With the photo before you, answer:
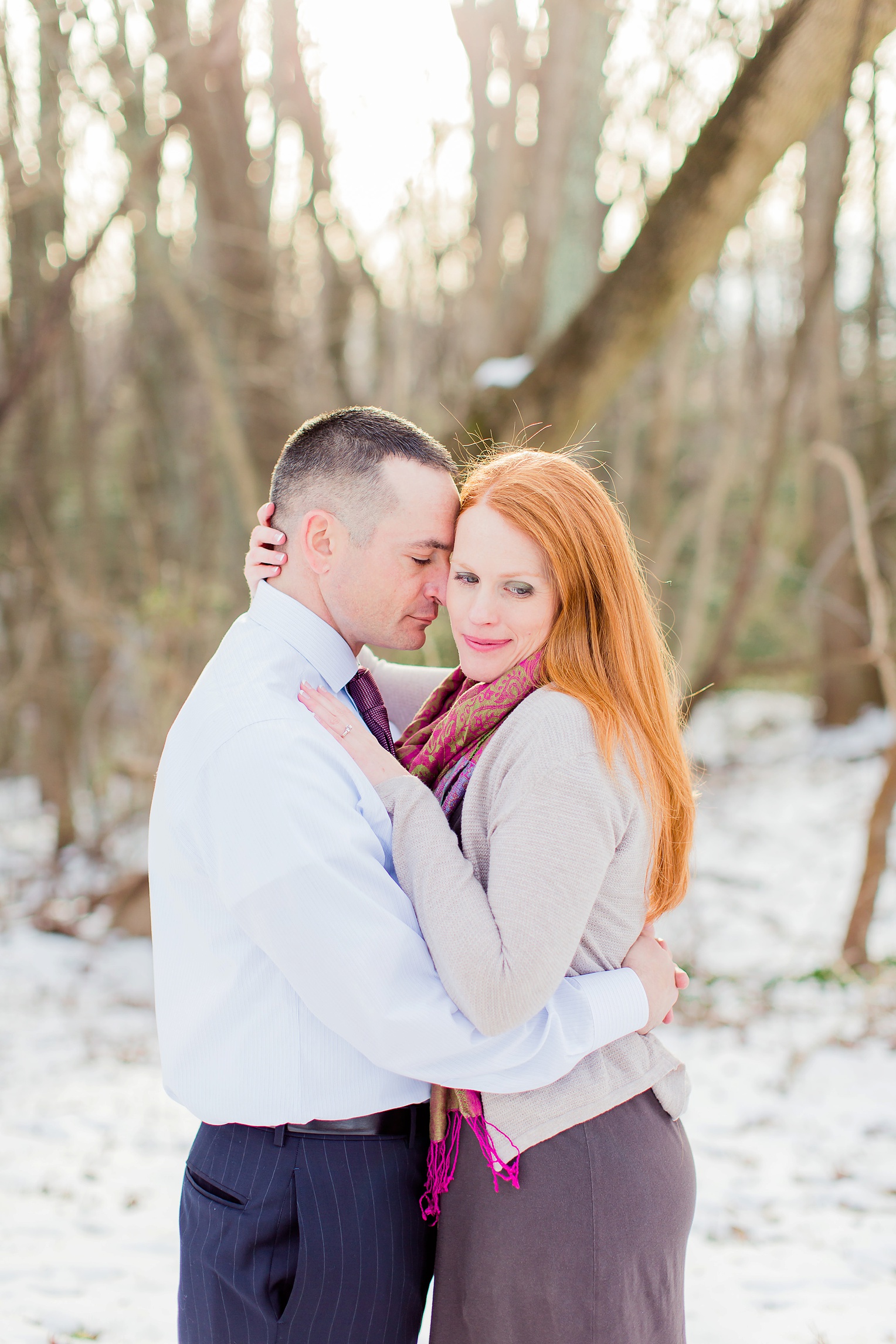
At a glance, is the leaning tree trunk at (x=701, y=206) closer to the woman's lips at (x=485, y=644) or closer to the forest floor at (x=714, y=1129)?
the woman's lips at (x=485, y=644)

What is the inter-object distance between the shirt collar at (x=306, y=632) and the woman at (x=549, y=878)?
0.11m

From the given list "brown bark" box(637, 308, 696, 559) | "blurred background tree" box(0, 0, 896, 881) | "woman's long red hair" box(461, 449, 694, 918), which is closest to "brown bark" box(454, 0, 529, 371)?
"blurred background tree" box(0, 0, 896, 881)

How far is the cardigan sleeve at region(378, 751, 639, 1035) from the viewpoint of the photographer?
142 centimetres

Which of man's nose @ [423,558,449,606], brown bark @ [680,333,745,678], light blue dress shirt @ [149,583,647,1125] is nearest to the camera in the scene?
light blue dress shirt @ [149,583,647,1125]

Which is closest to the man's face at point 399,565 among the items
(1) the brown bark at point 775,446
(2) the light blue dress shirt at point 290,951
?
(2) the light blue dress shirt at point 290,951

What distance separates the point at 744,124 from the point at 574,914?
265cm

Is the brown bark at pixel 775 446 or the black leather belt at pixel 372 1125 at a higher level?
the brown bark at pixel 775 446

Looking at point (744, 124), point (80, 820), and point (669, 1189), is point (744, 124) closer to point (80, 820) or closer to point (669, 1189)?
point (669, 1189)

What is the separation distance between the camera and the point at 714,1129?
3990mm

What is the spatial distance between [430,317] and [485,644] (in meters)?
8.96

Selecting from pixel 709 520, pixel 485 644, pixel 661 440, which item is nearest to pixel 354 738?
pixel 485 644

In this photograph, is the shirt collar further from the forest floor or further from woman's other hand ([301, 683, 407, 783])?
the forest floor

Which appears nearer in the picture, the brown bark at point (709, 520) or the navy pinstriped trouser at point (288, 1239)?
the navy pinstriped trouser at point (288, 1239)

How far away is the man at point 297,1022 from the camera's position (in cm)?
142
